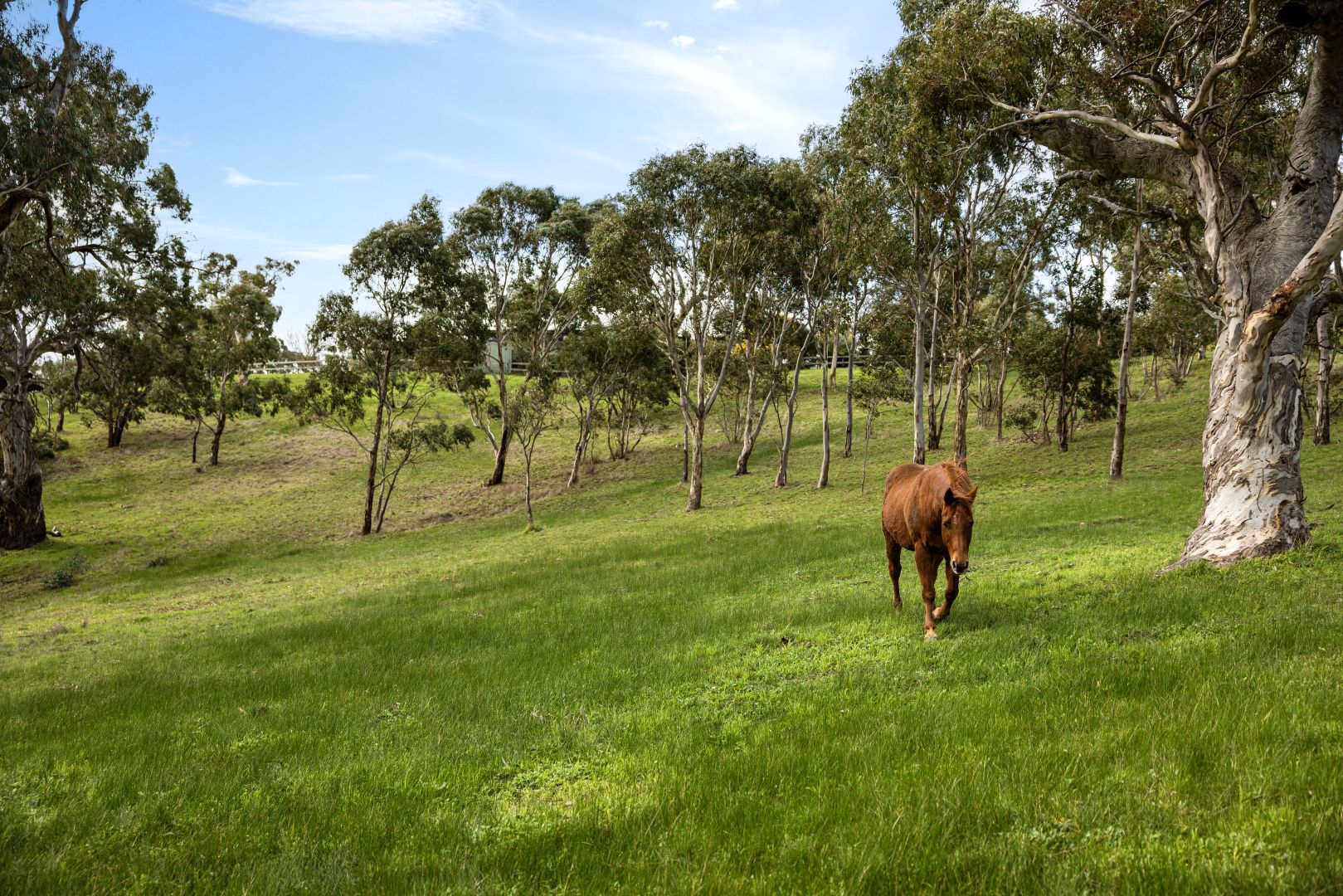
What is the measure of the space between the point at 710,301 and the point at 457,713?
31320 mm

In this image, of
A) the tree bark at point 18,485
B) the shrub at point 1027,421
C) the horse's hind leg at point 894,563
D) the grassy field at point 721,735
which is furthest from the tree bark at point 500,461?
the horse's hind leg at point 894,563

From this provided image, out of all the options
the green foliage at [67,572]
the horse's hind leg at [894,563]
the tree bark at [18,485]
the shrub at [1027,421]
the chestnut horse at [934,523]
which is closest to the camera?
the chestnut horse at [934,523]

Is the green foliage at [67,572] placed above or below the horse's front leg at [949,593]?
below

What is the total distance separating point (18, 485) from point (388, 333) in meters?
19.2

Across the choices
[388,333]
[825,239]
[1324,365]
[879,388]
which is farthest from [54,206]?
[1324,365]

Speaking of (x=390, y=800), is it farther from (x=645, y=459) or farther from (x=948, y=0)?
(x=645, y=459)

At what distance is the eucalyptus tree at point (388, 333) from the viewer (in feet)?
133

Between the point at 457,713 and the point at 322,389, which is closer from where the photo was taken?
the point at 457,713

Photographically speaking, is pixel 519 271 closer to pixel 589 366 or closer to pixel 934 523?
pixel 589 366

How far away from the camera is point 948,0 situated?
2511cm

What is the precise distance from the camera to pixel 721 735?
665 centimetres

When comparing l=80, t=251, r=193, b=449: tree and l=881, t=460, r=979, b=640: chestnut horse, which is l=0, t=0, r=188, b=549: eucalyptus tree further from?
l=881, t=460, r=979, b=640: chestnut horse

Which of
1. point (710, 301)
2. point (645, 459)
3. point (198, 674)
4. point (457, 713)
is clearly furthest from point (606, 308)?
point (457, 713)

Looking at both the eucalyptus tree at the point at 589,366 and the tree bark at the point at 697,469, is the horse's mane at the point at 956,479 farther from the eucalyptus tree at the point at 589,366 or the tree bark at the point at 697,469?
the eucalyptus tree at the point at 589,366
